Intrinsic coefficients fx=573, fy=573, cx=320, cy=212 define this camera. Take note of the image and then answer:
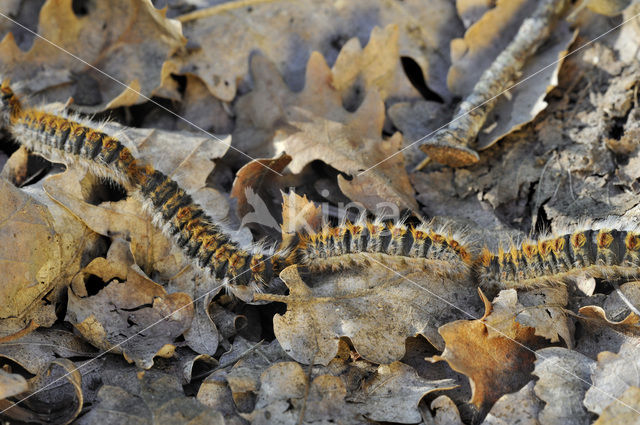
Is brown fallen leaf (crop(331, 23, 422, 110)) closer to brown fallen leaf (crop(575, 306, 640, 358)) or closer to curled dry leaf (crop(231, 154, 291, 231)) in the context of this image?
curled dry leaf (crop(231, 154, 291, 231))

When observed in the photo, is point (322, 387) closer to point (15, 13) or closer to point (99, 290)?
point (99, 290)

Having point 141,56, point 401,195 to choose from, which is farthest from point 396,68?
point 141,56

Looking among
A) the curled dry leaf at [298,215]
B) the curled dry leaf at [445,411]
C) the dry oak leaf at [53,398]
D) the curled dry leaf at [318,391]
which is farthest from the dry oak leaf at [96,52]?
the curled dry leaf at [445,411]

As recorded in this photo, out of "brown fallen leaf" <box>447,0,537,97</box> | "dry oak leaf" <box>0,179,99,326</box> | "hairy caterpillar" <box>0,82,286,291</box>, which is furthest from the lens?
"brown fallen leaf" <box>447,0,537,97</box>

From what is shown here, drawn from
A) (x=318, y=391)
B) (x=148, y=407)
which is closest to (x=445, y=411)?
(x=318, y=391)

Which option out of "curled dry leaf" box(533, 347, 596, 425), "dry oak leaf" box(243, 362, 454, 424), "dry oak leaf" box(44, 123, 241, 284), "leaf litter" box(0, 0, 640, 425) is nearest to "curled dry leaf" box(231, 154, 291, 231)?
"leaf litter" box(0, 0, 640, 425)
